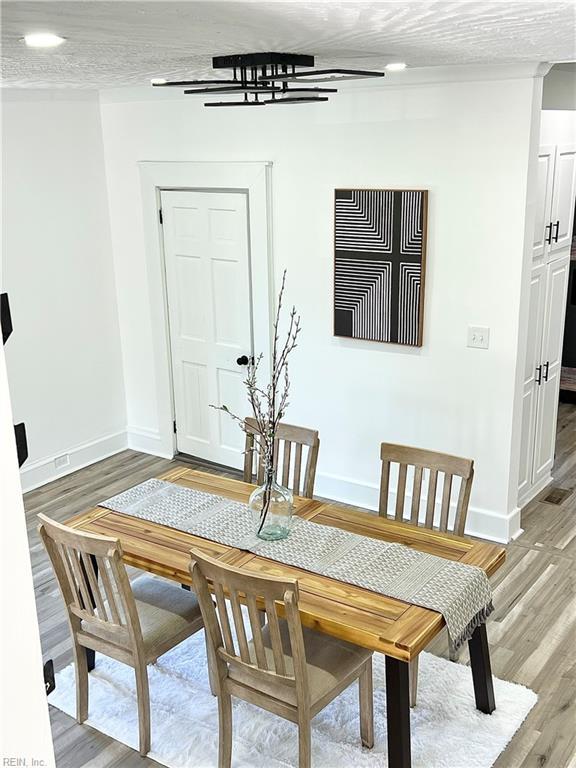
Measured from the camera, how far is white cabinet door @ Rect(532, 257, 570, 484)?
4758 mm

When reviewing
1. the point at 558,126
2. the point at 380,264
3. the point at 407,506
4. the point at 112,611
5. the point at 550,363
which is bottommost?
the point at 407,506

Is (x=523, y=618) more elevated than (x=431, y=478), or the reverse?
(x=431, y=478)

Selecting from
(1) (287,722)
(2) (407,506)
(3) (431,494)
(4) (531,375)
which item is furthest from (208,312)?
(1) (287,722)

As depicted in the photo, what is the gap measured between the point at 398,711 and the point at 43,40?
2.29m

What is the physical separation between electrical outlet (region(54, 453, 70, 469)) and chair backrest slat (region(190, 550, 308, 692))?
3.05 meters

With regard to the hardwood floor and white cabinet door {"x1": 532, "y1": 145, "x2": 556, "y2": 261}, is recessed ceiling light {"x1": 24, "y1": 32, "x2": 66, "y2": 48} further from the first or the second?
white cabinet door {"x1": 532, "y1": 145, "x2": 556, "y2": 261}

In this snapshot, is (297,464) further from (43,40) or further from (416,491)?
(43,40)

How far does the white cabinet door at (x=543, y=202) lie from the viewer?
427cm

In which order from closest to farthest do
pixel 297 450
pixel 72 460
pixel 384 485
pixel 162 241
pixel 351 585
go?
pixel 351 585 → pixel 384 485 → pixel 297 450 → pixel 162 241 → pixel 72 460

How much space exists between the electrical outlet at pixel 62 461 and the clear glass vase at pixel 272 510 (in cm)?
279

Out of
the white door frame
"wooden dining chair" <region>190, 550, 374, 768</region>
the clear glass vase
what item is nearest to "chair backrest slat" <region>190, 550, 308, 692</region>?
"wooden dining chair" <region>190, 550, 374, 768</region>

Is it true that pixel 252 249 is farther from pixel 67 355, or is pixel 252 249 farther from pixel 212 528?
pixel 212 528

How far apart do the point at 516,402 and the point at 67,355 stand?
3015mm

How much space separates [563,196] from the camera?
466 cm
